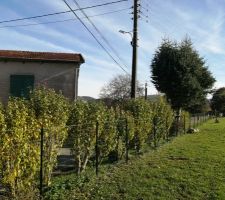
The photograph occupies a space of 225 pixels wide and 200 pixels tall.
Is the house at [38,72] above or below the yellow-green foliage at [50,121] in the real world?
above

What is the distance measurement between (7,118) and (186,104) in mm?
23533

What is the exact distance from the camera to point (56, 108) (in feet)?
32.0

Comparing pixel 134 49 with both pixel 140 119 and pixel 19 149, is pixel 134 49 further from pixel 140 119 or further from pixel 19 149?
pixel 19 149

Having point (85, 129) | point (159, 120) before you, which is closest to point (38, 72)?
point (159, 120)

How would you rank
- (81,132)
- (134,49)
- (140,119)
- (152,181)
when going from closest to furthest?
(152,181) → (81,132) → (140,119) → (134,49)

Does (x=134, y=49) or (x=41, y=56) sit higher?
(x=41, y=56)

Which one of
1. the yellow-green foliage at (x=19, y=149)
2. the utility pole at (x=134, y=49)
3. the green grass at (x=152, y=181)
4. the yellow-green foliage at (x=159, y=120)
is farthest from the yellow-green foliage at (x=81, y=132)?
the utility pole at (x=134, y=49)

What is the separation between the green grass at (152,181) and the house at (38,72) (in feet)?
54.3

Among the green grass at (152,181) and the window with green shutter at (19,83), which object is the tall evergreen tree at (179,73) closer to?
the window with green shutter at (19,83)

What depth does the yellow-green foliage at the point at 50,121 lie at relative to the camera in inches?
346

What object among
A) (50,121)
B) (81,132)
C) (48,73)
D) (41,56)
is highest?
(41,56)

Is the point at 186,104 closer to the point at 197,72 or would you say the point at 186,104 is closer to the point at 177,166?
the point at 197,72

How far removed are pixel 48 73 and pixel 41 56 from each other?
4.52ft

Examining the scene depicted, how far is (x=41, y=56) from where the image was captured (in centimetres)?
3033
